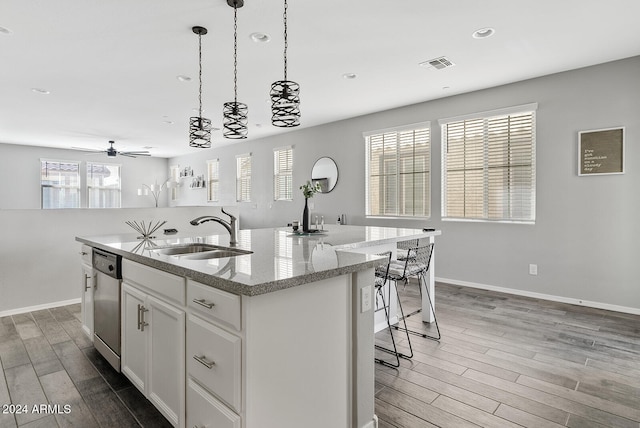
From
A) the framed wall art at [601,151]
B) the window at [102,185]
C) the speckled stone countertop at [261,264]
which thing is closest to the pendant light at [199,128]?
the speckled stone countertop at [261,264]

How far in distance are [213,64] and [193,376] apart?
3.34 meters

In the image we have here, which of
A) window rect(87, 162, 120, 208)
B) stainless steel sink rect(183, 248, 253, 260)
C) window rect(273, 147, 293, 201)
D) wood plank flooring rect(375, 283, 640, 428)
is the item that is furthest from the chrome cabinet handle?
window rect(87, 162, 120, 208)

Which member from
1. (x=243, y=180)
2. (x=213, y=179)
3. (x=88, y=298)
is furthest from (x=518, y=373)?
(x=213, y=179)

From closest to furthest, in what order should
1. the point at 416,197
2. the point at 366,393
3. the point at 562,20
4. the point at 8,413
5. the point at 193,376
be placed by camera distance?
the point at 193,376 < the point at 366,393 < the point at 8,413 < the point at 562,20 < the point at 416,197

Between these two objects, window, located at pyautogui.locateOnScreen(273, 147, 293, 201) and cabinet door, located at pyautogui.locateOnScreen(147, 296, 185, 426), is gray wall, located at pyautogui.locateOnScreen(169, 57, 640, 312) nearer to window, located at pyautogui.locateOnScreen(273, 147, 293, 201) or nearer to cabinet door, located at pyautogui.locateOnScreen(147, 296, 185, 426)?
window, located at pyautogui.locateOnScreen(273, 147, 293, 201)

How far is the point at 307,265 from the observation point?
1.59 metres

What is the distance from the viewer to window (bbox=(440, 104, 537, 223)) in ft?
14.4

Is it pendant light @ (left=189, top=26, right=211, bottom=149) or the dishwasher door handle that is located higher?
pendant light @ (left=189, top=26, right=211, bottom=149)

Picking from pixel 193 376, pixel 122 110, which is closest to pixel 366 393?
pixel 193 376

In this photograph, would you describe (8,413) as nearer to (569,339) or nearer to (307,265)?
(307,265)

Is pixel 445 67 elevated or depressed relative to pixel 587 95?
elevated

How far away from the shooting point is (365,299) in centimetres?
169

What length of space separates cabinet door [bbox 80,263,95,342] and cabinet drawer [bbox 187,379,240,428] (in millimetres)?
1591

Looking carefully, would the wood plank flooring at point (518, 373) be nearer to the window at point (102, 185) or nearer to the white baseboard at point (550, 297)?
the white baseboard at point (550, 297)
